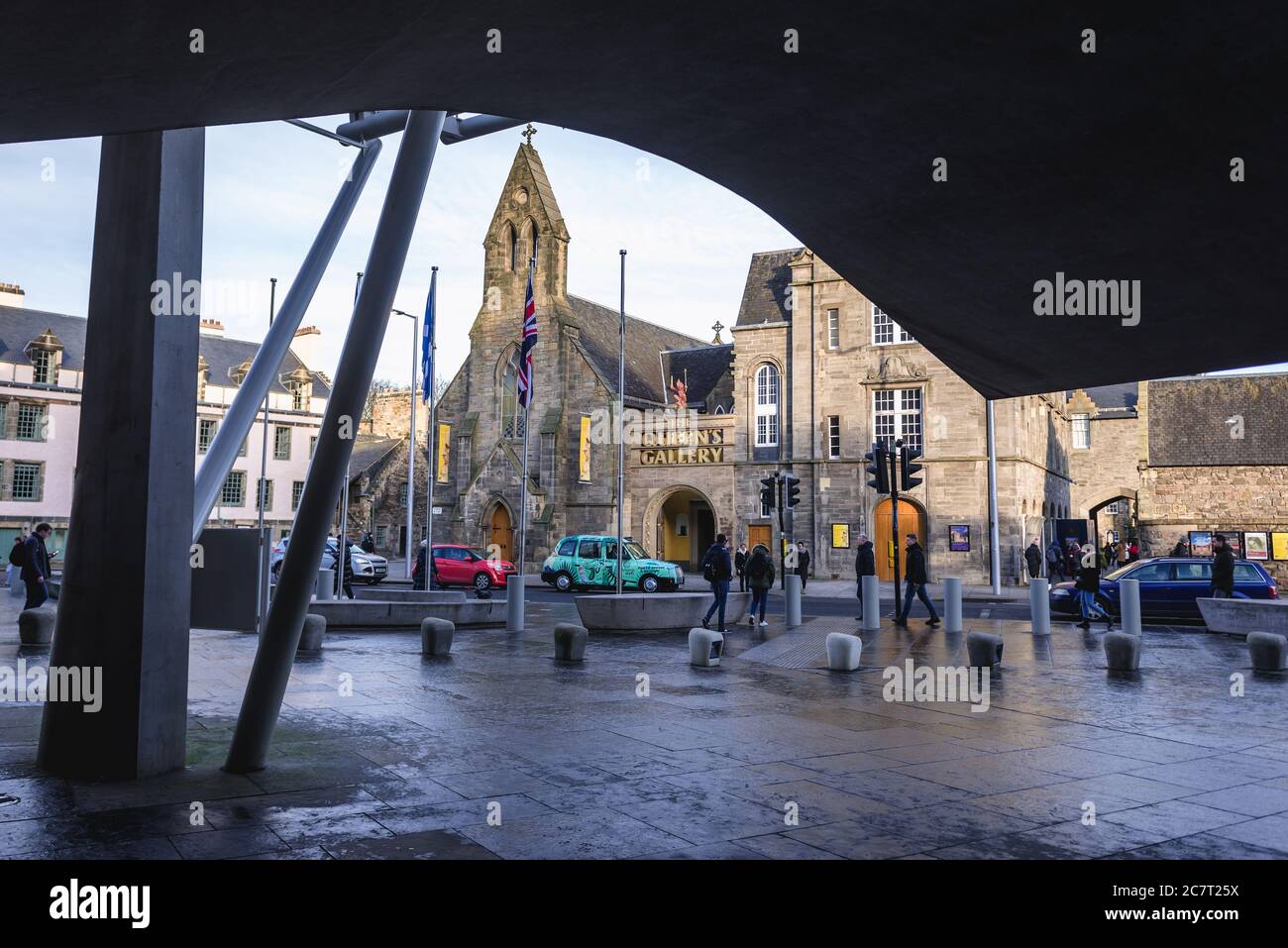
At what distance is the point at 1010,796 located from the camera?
248 inches

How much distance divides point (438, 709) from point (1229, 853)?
22.3 feet

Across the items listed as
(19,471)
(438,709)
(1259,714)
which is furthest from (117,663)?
Answer: (19,471)

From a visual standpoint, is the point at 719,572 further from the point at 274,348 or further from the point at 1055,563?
the point at 1055,563

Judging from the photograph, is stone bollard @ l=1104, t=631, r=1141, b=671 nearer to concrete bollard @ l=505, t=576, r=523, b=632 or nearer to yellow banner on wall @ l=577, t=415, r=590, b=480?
concrete bollard @ l=505, t=576, r=523, b=632

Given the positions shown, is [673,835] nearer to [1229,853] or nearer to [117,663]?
[1229,853]

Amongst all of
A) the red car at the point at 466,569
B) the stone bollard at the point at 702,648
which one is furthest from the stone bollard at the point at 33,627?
the red car at the point at 466,569

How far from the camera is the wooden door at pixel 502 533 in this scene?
141ft

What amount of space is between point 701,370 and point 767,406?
949cm

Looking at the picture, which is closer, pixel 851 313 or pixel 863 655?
pixel 863 655

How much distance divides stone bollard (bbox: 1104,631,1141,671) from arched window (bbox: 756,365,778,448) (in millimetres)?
25876

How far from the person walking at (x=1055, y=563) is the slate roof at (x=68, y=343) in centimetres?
3218

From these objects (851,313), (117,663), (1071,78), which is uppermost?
(851,313)

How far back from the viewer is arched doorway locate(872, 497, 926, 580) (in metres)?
35.5

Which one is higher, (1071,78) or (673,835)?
(1071,78)
